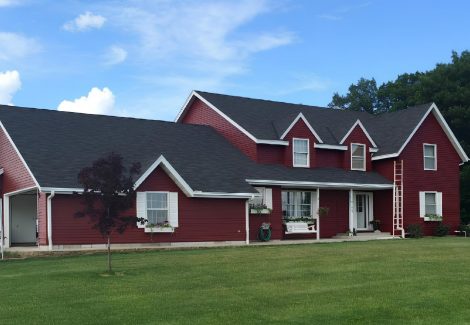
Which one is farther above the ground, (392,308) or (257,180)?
(257,180)

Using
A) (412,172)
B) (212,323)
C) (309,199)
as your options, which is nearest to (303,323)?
(212,323)

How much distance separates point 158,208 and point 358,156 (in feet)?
46.0

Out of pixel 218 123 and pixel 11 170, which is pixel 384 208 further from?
pixel 11 170

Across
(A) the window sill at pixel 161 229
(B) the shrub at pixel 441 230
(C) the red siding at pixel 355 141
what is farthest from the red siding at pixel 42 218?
(B) the shrub at pixel 441 230

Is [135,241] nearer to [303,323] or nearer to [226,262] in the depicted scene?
[226,262]

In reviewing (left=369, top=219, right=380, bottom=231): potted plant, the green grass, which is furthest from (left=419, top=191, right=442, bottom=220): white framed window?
the green grass

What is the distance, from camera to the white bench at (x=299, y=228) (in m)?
30.6

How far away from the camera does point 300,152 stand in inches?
1292

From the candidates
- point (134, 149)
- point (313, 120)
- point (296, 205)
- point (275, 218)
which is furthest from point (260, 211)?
point (313, 120)

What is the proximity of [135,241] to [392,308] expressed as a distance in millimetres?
15939

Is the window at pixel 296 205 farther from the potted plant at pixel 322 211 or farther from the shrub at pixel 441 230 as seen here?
the shrub at pixel 441 230

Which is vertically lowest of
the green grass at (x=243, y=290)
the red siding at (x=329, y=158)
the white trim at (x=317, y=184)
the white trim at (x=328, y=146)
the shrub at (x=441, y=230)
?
A: the shrub at (x=441, y=230)

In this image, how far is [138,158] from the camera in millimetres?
26938

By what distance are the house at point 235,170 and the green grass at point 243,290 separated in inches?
231
